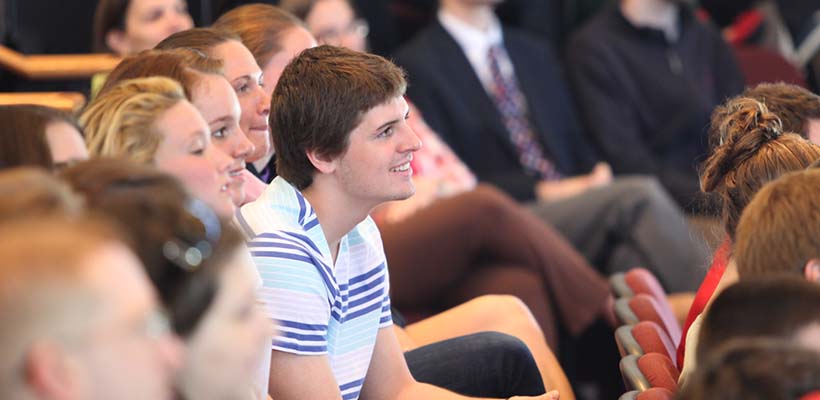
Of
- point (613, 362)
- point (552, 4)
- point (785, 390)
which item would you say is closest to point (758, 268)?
point (785, 390)

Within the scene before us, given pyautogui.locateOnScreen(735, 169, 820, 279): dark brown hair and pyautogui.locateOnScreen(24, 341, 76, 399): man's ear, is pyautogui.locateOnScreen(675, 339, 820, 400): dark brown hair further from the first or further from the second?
pyautogui.locateOnScreen(24, 341, 76, 399): man's ear

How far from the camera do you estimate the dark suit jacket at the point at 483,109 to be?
4.36m

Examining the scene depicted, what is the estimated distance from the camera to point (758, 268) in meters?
1.78

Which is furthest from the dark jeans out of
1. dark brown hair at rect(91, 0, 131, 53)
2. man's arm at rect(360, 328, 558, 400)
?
dark brown hair at rect(91, 0, 131, 53)

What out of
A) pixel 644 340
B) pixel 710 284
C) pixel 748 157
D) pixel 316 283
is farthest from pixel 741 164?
pixel 316 283

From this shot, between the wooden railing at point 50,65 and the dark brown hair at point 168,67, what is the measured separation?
62.9 inches

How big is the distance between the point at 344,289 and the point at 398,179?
0.22m

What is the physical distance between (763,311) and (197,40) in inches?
53.7

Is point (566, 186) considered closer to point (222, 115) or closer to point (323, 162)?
point (323, 162)

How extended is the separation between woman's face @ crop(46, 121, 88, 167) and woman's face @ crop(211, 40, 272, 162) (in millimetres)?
651

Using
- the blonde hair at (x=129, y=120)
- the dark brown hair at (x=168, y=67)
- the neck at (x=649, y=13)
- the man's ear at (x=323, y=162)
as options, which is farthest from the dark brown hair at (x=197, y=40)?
the neck at (x=649, y=13)

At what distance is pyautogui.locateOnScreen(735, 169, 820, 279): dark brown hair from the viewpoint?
5.80 ft

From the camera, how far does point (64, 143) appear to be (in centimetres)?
187

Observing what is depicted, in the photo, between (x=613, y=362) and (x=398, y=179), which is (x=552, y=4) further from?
(x=398, y=179)
